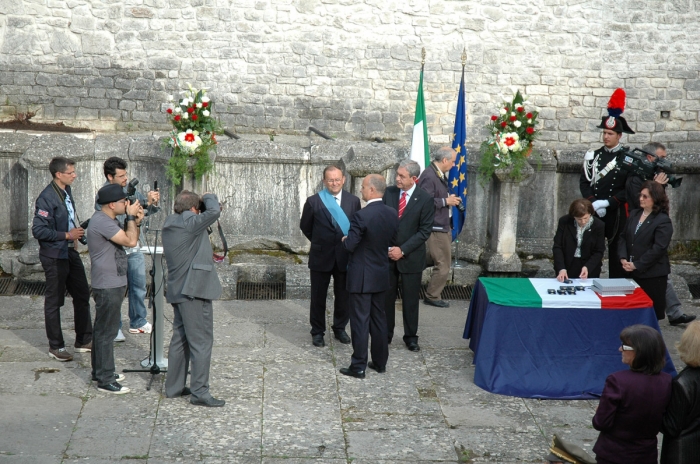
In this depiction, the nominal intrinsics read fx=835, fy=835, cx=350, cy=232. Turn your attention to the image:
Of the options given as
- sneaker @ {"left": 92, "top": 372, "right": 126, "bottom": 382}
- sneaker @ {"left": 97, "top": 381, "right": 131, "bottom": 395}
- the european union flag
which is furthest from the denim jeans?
the european union flag

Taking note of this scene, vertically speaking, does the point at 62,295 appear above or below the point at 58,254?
below

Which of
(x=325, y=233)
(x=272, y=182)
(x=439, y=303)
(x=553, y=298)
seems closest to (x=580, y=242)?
(x=553, y=298)

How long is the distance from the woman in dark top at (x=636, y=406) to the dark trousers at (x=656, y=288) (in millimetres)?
3239

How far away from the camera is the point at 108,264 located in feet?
19.6

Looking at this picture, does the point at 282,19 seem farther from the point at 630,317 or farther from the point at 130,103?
the point at 630,317

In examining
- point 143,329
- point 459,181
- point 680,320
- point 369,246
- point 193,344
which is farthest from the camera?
point 459,181

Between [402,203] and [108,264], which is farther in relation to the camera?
[402,203]

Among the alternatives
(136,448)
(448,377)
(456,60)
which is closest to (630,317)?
(448,377)

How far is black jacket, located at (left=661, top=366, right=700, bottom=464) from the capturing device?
165 inches

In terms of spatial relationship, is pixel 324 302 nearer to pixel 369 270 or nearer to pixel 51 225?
pixel 369 270

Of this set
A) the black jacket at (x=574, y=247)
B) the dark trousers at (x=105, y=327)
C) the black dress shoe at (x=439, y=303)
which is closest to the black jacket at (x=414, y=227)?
the black jacket at (x=574, y=247)

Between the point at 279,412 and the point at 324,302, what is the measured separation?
163cm

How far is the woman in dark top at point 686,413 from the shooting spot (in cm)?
419

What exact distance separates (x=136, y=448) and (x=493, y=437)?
2.32 meters
